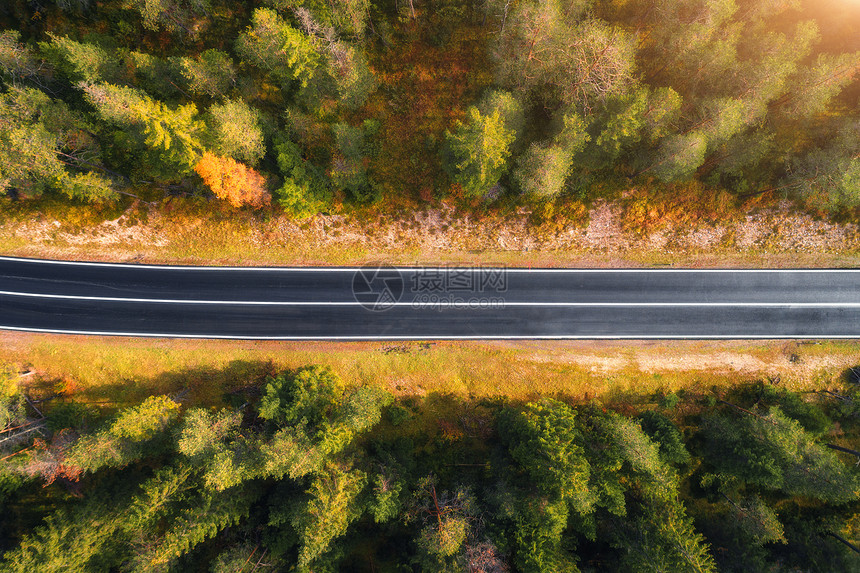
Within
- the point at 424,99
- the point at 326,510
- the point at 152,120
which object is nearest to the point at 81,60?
the point at 152,120

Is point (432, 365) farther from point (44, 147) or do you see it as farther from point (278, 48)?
point (44, 147)

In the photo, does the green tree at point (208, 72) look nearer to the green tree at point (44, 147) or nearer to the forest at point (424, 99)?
the forest at point (424, 99)

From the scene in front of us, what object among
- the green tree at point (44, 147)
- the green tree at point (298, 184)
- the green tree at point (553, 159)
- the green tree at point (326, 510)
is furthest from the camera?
the green tree at point (298, 184)

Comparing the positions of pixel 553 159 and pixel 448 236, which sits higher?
pixel 553 159

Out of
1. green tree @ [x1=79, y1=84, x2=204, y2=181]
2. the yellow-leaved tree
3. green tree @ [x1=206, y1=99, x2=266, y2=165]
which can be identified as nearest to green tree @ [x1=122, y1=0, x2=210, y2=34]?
green tree @ [x1=79, y1=84, x2=204, y2=181]

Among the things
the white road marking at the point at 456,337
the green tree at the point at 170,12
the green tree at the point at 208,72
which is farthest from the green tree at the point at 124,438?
the green tree at the point at 170,12

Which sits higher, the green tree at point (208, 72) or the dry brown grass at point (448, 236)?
the green tree at point (208, 72)

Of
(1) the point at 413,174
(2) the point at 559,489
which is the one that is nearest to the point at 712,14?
(1) the point at 413,174
